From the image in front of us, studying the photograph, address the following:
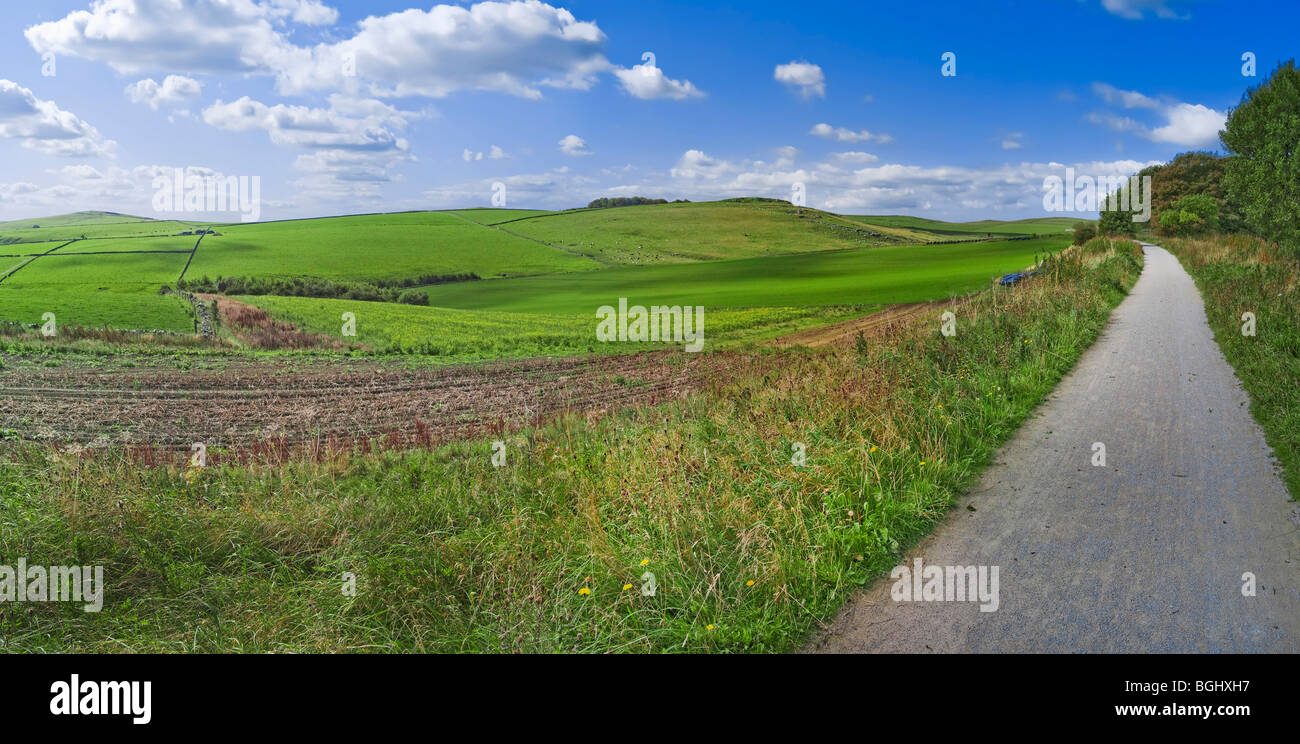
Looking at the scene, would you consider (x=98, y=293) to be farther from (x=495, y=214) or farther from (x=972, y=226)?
(x=972, y=226)

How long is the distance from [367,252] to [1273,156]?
59.3 metres

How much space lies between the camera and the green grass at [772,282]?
116 ft

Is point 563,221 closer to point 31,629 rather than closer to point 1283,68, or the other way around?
point 1283,68

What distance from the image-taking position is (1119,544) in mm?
4961

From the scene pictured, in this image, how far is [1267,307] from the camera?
43.6 ft

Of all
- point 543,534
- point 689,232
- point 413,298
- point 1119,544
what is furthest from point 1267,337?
point 689,232

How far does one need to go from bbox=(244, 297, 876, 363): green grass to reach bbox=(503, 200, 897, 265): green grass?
32.4 metres

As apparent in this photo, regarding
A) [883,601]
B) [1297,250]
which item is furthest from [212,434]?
[1297,250]

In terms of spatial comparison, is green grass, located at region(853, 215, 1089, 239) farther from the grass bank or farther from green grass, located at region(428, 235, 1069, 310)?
the grass bank

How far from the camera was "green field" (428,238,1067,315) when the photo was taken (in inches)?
1398

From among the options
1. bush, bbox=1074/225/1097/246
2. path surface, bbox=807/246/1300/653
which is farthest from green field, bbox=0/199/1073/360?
path surface, bbox=807/246/1300/653

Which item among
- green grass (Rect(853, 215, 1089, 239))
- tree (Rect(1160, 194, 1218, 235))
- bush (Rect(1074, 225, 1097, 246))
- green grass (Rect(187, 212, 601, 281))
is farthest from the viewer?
green grass (Rect(853, 215, 1089, 239))

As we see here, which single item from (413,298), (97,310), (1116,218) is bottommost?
(97,310)
